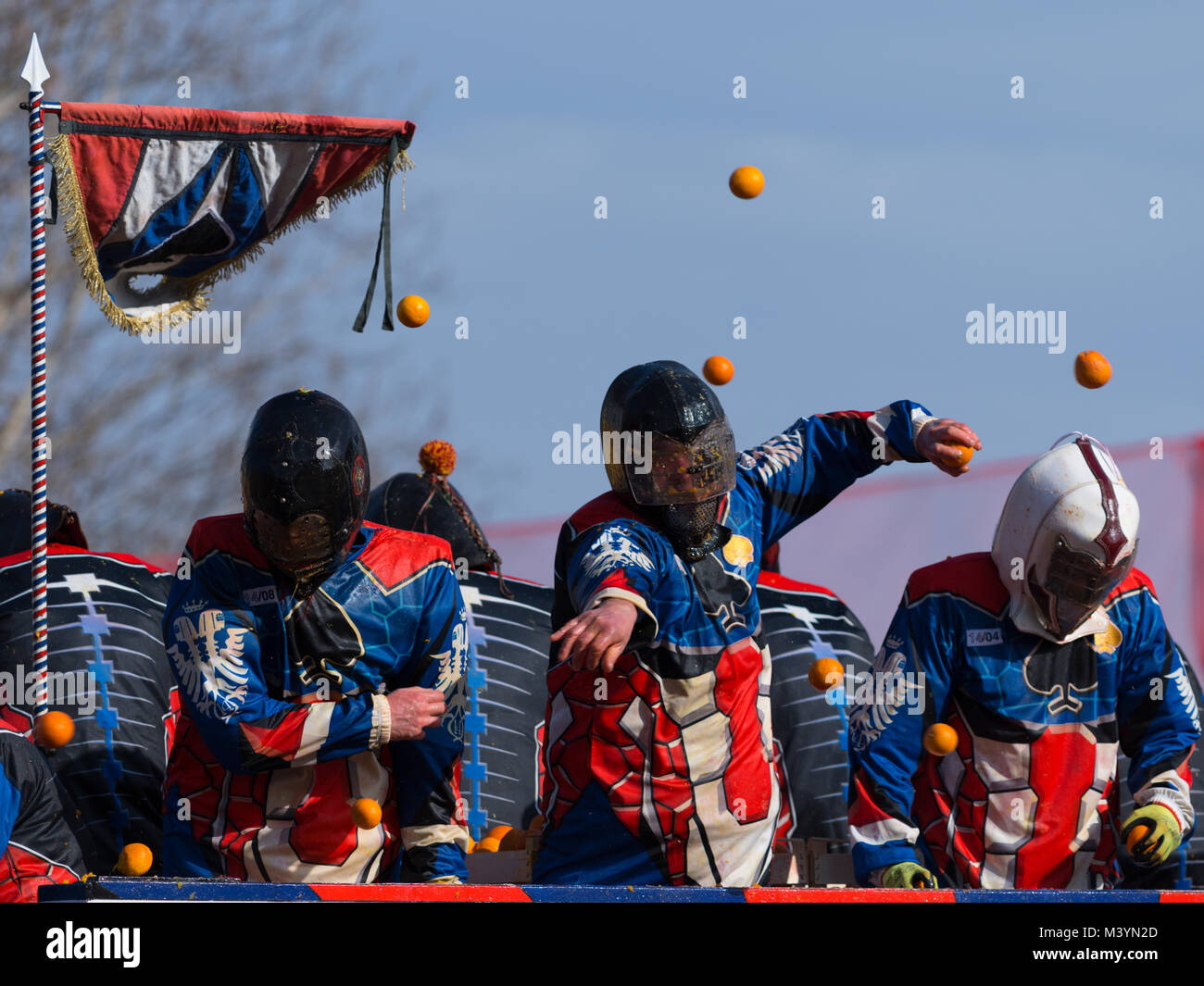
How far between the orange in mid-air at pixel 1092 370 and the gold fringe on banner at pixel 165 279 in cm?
220

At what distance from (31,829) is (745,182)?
2.69 metres

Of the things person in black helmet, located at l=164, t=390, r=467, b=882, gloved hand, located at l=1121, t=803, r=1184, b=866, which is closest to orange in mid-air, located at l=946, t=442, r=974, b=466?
gloved hand, located at l=1121, t=803, r=1184, b=866

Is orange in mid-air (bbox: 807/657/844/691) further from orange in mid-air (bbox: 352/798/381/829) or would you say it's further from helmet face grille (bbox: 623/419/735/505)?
orange in mid-air (bbox: 352/798/381/829)

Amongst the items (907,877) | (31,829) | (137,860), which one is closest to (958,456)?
(907,877)

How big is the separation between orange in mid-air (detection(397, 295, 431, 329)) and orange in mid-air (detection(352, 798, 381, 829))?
1597mm

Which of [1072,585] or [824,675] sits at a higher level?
[1072,585]

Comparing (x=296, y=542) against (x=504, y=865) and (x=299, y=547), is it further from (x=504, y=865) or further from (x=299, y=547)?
(x=504, y=865)

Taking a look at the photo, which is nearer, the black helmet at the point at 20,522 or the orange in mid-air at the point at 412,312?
the orange in mid-air at the point at 412,312

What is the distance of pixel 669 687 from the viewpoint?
492 cm

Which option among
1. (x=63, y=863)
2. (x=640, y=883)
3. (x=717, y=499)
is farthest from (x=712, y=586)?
(x=63, y=863)

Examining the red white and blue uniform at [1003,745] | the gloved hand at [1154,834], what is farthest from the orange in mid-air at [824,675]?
the gloved hand at [1154,834]

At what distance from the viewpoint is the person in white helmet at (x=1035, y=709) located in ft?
16.4

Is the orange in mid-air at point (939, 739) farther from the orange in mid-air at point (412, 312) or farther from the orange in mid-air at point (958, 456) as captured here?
the orange in mid-air at point (412, 312)
